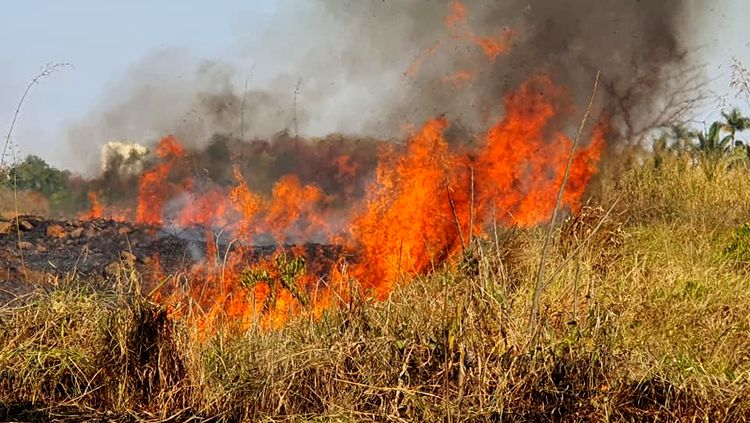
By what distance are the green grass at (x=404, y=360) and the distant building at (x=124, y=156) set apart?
6.22 m

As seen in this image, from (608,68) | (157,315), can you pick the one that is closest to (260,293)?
(157,315)

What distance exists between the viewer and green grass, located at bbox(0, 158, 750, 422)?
4.02 meters

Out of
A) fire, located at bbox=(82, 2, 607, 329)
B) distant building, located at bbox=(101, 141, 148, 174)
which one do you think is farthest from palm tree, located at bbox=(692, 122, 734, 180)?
distant building, located at bbox=(101, 141, 148, 174)

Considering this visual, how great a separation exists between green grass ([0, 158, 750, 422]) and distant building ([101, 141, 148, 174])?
622cm

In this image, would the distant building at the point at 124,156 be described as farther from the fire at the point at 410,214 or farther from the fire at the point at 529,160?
the fire at the point at 529,160

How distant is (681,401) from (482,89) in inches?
295

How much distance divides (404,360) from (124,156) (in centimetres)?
850

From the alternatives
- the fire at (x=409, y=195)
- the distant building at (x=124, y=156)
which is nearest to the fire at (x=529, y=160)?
the fire at (x=409, y=195)

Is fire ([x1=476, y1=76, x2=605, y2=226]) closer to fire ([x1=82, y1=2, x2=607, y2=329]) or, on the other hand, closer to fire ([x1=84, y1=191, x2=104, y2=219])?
fire ([x1=82, y1=2, x2=607, y2=329])

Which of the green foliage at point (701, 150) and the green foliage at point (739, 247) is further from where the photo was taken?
the green foliage at point (701, 150)

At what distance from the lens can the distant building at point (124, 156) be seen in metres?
11.5

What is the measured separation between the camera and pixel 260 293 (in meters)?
7.49

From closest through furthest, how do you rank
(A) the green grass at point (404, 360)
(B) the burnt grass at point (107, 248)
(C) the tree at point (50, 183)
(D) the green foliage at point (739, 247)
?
(A) the green grass at point (404, 360) → (D) the green foliage at point (739, 247) → (B) the burnt grass at point (107, 248) → (C) the tree at point (50, 183)

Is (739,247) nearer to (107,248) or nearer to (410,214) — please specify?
(410,214)
